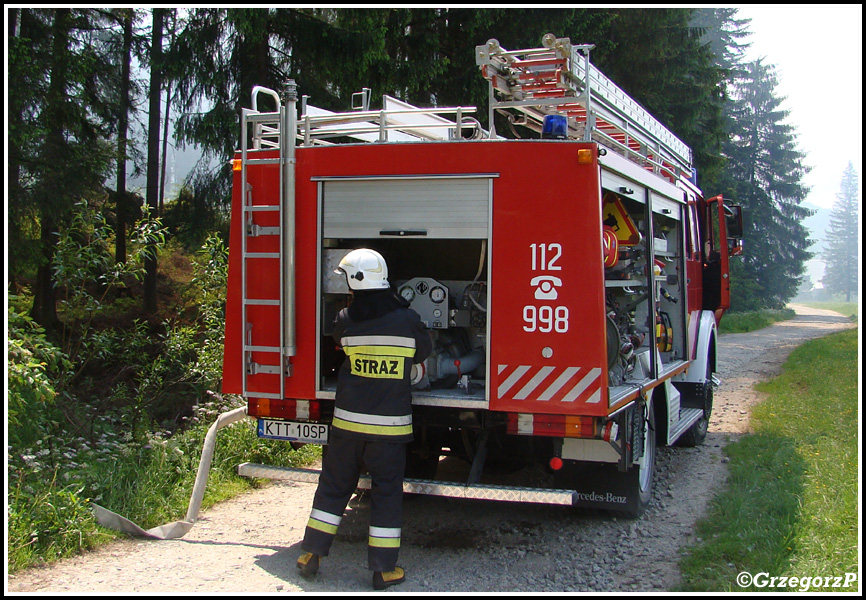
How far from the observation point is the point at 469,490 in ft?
15.2

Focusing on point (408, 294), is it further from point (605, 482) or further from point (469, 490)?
point (605, 482)

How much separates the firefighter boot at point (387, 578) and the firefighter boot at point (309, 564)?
37 centimetres

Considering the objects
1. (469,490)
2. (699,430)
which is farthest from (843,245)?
(469,490)

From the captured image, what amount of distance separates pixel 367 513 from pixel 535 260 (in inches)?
100

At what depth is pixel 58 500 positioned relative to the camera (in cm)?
500

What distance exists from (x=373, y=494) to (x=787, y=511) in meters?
3.07

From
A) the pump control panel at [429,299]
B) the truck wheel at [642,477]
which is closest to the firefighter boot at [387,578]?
the pump control panel at [429,299]

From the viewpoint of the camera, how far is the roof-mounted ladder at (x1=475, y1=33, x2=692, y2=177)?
5121mm

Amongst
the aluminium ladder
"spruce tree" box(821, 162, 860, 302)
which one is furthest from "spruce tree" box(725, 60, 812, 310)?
"spruce tree" box(821, 162, 860, 302)

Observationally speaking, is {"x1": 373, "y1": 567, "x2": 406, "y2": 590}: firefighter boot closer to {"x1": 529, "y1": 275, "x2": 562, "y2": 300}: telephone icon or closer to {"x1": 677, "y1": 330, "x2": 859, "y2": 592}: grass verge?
{"x1": 677, "y1": 330, "x2": 859, "y2": 592}: grass verge

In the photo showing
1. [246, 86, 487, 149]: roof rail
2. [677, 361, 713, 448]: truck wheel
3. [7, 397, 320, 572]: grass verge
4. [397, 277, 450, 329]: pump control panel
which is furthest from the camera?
[677, 361, 713, 448]: truck wheel

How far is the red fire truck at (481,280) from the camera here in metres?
4.55

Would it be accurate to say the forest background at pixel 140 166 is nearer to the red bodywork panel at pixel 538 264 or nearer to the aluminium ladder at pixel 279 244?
the aluminium ladder at pixel 279 244

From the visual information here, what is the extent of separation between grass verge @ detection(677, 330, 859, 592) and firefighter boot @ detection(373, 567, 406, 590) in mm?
1649
